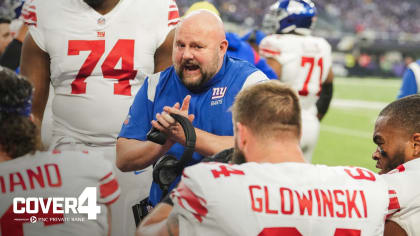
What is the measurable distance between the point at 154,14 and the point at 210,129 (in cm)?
96

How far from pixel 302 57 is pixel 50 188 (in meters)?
4.14

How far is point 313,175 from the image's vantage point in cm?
211

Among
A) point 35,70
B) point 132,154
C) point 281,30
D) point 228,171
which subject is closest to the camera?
point 228,171

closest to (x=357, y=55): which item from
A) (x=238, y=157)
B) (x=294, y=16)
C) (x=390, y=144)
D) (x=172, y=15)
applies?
(x=294, y=16)

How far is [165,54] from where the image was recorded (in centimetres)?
360

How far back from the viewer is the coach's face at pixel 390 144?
8.64ft

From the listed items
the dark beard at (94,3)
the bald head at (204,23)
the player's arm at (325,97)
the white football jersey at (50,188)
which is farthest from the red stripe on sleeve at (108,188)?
the player's arm at (325,97)

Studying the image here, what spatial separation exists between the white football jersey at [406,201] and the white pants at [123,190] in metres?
1.63

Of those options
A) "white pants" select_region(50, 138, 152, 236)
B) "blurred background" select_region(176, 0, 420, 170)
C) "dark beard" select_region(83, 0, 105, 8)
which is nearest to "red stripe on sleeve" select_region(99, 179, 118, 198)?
"white pants" select_region(50, 138, 152, 236)

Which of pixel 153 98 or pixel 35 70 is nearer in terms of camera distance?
pixel 153 98

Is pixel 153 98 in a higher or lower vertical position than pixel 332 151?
higher

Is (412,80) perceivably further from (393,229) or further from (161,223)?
(161,223)

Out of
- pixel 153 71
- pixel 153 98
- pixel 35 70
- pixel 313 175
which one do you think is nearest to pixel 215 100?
pixel 153 98

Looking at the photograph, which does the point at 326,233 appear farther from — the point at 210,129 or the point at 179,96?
the point at 179,96
